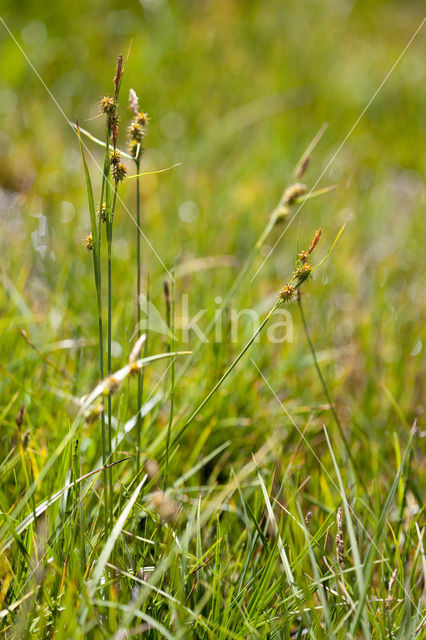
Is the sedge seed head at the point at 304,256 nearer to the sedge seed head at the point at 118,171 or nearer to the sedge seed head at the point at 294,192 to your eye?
the sedge seed head at the point at 294,192

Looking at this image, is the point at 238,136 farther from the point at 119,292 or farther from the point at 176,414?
the point at 176,414

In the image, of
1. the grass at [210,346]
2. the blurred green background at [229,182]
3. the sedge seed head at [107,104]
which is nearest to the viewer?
the sedge seed head at [107,104]

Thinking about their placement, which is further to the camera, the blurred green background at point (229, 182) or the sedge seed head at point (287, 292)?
the blurred green background at point (229, 182)

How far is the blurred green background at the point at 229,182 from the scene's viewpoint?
1.54 metres

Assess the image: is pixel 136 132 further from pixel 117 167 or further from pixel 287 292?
pixel 287 292

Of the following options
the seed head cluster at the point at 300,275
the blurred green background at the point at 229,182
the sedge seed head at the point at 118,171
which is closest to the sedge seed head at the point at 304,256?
the seed head cluster at the point at 300,275

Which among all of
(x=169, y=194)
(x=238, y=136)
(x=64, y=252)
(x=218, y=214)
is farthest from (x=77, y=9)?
(x=64, y=252)

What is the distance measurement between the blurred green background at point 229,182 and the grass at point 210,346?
13 millimetres

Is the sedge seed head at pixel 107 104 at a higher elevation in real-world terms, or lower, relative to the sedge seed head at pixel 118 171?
higher

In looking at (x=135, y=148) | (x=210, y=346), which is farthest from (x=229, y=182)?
(x=135, y=148)

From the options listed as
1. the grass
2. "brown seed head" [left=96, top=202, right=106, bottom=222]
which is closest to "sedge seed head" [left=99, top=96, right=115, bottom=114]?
the grass

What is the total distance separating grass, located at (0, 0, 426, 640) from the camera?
0.78 metres

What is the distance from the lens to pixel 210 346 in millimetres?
1412

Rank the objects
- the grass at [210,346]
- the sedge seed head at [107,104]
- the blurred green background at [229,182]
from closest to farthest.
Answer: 1. the sedge seed head at [107,104]
2. the grass at [210,346]
3. the blurred green background at [229,182]
